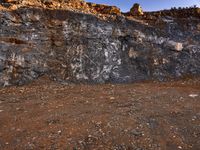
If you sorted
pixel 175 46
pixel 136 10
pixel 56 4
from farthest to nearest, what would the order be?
pixel 136 10 < pixel 56 4 < pixel 175 46

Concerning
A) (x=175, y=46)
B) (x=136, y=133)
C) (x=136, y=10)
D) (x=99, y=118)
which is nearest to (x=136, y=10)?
(x=136, y=10)

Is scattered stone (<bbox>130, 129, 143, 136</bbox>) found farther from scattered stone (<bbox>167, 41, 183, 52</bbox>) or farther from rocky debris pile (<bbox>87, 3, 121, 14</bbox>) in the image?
rocky debris pile (<bbox>87, 3, 121, 14</bbox>)

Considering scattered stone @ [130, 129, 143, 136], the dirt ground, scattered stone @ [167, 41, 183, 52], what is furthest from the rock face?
scattered stone @ [130, 129, 143, 136]

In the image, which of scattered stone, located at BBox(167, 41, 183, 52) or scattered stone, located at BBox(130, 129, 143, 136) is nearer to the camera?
scattered stone, located at BBox(130, 129, 143, 136)

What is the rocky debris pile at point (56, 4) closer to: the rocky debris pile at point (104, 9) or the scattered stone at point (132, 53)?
the rocky debris pile at point (104, 9)

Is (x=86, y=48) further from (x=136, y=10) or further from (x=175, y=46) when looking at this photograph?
(x=136, y=10)

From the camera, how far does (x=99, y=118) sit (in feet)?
30.9

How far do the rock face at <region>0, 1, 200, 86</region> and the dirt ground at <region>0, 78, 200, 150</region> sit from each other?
4.70 ft

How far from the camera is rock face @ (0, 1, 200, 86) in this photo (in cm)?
1420

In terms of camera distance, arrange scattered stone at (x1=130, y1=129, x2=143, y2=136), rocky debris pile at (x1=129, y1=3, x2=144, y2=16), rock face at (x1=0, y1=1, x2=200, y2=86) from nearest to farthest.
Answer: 1. scattered stone at (x1=130, y1=129, x2=143, y2=136)
2. rock face at (x1=0, y1=1, x2=200, y2=86)
3. rocky debris pile at (x1=129, y1=3, x2=144, y2=16)

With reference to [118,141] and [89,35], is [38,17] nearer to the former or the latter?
[89,35]

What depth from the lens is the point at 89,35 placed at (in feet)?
50.5

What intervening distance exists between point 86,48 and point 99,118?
6.06 metres

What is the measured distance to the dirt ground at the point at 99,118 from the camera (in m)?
8.26
